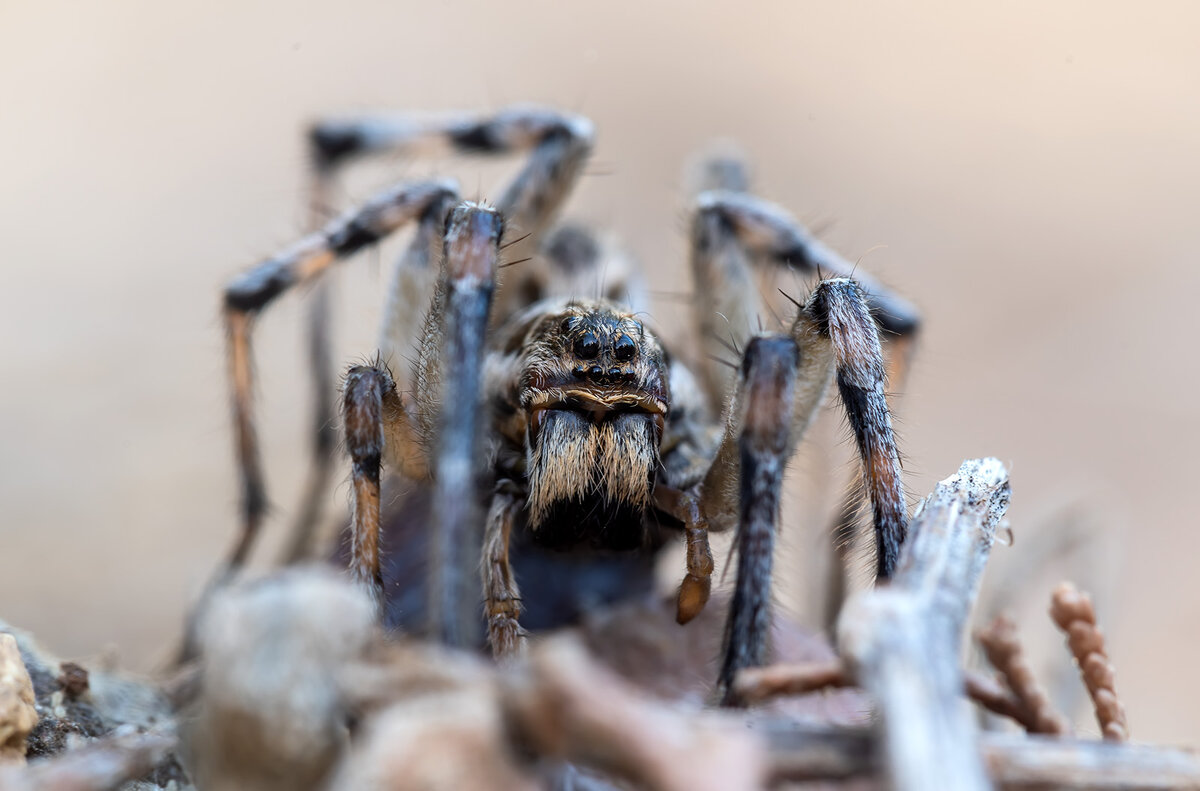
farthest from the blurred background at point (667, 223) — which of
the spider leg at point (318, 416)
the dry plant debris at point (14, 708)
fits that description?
the dry plant debris at point (14, 708)

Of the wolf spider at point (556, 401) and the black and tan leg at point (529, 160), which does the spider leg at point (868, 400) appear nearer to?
the wolf spider at point (556, 401)

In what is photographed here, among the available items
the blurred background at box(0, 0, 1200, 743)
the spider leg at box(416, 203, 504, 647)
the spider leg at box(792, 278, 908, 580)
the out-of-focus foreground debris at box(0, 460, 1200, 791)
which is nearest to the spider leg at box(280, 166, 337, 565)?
the blurred background at box(0, 0, 1200, 743)

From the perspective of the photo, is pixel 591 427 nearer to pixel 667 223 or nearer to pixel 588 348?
pixel 588 348

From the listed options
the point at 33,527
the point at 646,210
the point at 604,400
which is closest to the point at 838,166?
the point at 646,210

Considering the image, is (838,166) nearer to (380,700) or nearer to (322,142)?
(322,142)

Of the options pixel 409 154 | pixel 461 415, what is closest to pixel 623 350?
pixel 461 415

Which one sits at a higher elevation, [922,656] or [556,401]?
[556,401]
